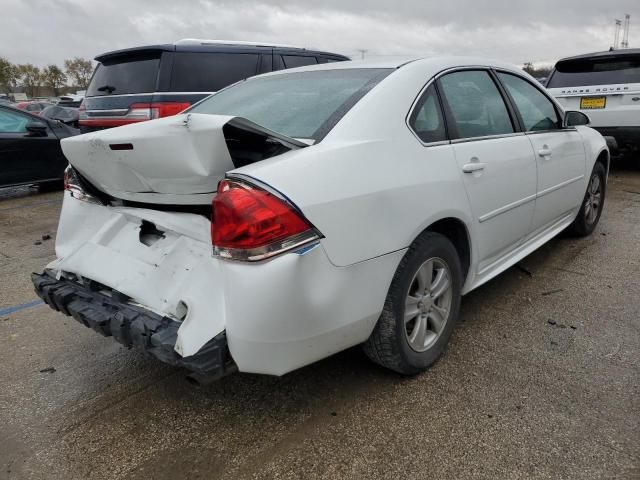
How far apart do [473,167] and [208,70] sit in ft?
13.9

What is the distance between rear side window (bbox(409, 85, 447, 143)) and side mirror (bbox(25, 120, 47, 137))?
6964 mm

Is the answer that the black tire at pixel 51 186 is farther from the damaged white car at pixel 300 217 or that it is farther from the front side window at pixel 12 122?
the damaged white car at pixel 300 217

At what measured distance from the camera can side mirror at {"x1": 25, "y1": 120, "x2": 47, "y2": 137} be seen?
774 cm

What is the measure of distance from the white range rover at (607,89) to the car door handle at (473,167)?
5.45 meters

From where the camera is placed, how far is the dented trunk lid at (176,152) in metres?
2.05

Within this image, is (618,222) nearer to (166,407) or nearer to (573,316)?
(573,316)

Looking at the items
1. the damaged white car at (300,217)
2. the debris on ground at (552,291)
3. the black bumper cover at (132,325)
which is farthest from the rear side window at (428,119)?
the debris on ground at (552,291)

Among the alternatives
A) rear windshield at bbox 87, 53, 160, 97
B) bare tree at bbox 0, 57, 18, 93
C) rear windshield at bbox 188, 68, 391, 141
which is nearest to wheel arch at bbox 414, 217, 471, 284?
rear windshield at bbox 188, 68, 391, 141

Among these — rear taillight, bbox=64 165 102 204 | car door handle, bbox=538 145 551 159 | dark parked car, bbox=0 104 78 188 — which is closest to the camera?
rear taillight, bbox=64 165 102 204

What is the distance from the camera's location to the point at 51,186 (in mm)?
8562

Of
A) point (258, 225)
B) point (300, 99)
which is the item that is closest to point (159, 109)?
point (300, 99)

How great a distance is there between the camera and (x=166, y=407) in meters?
2.52

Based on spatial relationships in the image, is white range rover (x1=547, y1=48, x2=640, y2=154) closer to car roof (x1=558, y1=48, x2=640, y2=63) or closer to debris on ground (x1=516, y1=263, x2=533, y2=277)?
car roof (x1=558, y1=48, x2=640, y2=63)

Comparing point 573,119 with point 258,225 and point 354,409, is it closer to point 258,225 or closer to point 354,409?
point 354,409
